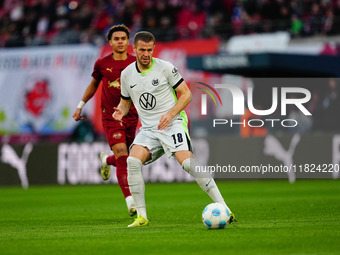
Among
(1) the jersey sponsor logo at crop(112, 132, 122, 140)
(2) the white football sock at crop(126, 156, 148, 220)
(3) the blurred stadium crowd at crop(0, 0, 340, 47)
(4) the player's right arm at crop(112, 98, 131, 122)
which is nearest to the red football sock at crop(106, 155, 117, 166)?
(1) the jersey sponsor logo at crop(112, 132, 122, 140)

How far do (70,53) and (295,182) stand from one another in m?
11.3

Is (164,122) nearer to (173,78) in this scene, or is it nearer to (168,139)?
(168,139)

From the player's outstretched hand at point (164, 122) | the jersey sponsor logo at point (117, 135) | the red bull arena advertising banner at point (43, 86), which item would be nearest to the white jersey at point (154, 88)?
the player's outstretched hand at point (164, 122)

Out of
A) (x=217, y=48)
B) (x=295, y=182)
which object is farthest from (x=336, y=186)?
(x=217, y=48)

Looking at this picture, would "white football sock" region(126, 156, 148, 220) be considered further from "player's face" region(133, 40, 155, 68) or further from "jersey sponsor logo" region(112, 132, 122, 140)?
"jersey sponsor logo" region(112, 132, 122, 140)

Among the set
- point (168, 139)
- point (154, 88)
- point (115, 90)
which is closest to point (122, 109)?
point (154, 88)

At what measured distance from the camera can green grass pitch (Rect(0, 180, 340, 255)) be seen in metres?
7.31

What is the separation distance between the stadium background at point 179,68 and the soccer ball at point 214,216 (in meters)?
12.1

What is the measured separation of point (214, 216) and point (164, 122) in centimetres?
123

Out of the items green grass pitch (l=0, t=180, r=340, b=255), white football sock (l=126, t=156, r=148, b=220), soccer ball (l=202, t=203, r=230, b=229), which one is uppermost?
white football sock (l=126, t=156, r=148, b=220)

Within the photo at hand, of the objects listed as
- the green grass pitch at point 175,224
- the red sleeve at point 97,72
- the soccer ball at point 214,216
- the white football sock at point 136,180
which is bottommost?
the green grass pitch at point 175,224

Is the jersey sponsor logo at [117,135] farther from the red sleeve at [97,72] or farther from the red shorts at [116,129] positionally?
the red sleeve at [97,72]

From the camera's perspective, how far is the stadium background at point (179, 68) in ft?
71.1

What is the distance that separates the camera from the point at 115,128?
11688 mm
